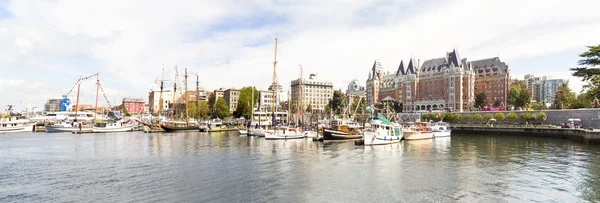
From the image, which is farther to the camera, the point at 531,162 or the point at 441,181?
the point at 531,162

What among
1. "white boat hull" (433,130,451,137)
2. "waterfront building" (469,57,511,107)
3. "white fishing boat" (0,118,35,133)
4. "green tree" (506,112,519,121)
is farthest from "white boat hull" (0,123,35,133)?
"waterfront building" (469,57,511,107)

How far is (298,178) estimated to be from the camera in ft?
84.4

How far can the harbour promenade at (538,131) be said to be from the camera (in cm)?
5041

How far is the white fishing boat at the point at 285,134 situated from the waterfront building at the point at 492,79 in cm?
9738

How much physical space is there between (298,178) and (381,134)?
27.2 m

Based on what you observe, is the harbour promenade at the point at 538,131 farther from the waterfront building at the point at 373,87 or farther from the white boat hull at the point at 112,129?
the waterfront building at the point at 373,87

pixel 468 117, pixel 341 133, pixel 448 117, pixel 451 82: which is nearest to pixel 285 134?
pixel 341 133

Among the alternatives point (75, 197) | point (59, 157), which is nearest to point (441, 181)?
point (75, 197)

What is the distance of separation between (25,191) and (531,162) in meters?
40.1

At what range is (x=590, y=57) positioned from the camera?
59.0m

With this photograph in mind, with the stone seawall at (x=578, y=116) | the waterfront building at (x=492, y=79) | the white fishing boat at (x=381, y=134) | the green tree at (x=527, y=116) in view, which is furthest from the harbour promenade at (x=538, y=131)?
the waterfront building at (x=492, y=79)

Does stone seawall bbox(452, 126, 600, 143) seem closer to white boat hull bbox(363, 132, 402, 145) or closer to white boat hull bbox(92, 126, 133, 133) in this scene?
white boat hull bbox(363, 132, 402, 145)

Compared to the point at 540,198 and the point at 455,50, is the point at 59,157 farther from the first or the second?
the point at 455,50

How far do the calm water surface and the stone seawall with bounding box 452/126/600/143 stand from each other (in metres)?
14.2
